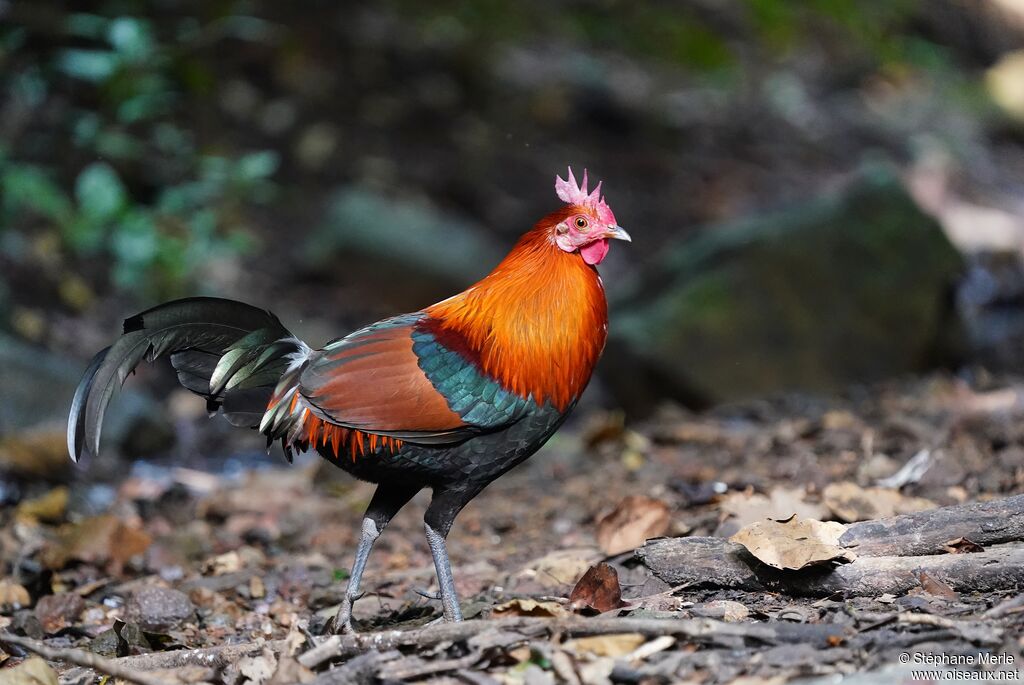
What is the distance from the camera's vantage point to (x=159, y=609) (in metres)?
4.34

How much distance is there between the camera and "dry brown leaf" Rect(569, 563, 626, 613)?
3623 millimetres

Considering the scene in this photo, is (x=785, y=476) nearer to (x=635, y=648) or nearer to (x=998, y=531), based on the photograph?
(x=998, y=531)

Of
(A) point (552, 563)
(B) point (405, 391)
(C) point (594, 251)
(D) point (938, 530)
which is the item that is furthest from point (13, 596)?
(D) point (938, 530)

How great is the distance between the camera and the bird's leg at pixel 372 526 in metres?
3.98

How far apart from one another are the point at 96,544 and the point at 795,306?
542 cm

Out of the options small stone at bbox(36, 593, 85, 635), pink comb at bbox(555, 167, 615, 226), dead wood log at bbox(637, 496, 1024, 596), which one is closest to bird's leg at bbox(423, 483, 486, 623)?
dead wood log at bbox(637, 496, 1024, 596)

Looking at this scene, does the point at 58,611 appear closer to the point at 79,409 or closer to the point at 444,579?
the point at 79,409

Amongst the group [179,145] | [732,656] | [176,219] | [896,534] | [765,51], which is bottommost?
[732,656]

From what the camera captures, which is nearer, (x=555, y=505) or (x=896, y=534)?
(x=896, y=534)

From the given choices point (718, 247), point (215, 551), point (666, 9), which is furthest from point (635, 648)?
point (666, 9)

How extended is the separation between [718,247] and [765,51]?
8.65 meters

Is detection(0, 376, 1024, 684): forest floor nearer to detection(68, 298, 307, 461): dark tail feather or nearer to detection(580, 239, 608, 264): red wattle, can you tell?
detection(68, 298, 307, 461): dark tail feather

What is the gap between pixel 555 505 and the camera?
19.1ft

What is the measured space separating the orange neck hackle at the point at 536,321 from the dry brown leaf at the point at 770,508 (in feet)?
3.04
